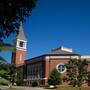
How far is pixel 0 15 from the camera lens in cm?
877

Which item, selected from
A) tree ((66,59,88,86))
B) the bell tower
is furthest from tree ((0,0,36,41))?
the bell tower

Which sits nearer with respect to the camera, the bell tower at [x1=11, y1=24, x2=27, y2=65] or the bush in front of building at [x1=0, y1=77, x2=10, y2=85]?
the bush in front of building at [x1=0, y1=77, x2=10, y2=85]

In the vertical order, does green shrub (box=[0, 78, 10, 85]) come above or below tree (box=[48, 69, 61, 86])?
below

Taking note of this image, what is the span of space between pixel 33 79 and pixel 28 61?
7498mm

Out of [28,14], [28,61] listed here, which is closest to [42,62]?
[28,61]

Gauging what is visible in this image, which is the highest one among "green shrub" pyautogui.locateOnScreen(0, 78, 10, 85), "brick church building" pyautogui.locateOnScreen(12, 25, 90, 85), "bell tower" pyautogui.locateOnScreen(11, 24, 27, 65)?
"bell tower" pyautogui.locateOnScreen(11, 24, 27, 65)

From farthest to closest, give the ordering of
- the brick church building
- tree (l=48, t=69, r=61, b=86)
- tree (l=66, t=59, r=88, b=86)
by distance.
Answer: the brick church building, tree (l=48, t=69, r=61, b=86), tree (l=66, t=59, r=88, b=86)

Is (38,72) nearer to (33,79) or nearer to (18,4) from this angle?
(33,79)

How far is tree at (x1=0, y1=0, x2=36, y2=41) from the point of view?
8766 millimetres

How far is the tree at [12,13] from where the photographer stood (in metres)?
8.77

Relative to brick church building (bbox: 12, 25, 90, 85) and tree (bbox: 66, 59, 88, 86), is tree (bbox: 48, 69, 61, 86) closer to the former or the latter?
brick church building (bbox: 12, 25, 90, 85)

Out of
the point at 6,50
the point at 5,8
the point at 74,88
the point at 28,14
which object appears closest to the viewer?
the point at 6,50

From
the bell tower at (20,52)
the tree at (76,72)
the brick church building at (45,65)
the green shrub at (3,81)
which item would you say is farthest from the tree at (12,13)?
the bell tower at (20,52)

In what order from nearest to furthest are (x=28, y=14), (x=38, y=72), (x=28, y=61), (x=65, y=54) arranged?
(x=28, y=14)
(x=65, y=54)
(x=38, y=72)
(x=28, y=61)
